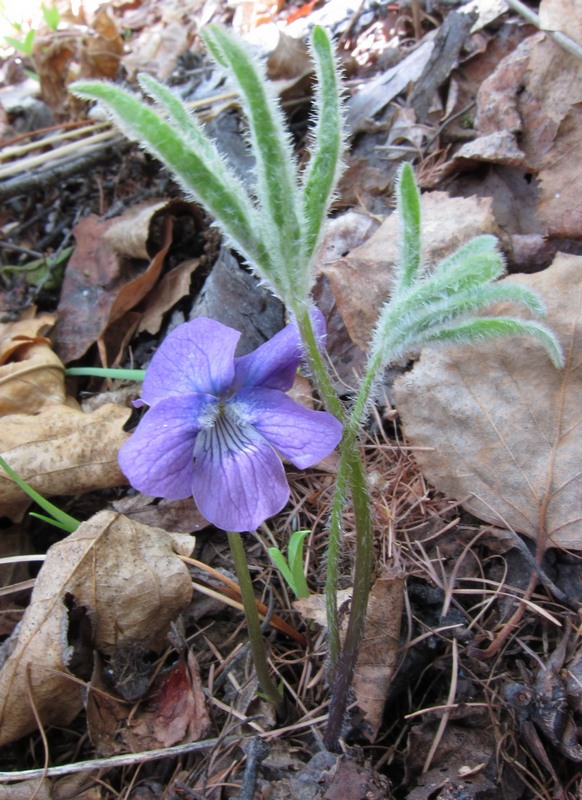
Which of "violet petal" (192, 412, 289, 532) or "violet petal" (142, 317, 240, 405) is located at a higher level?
"violet petal" (142, 317, 240, 405)

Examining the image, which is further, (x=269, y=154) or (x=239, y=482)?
(x=239, y=482)

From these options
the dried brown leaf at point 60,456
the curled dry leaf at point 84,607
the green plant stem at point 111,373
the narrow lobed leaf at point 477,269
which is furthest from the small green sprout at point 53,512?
the narrow lobed leaf at point 477,269

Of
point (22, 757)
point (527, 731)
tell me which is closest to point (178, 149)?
point (527, 731)

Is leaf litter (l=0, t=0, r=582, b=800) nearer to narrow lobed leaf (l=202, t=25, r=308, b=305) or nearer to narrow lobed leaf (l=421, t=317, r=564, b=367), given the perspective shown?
narrow lobed leaf (l=421, t=317, r=564, b=367)

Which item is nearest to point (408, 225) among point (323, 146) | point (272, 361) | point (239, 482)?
point (323, 146)

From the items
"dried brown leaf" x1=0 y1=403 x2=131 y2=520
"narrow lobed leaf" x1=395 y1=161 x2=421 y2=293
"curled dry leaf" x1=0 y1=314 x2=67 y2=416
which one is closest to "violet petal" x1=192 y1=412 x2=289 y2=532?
"narrow lobed leaf" x1=395 y1=161 x2=421 y2=293

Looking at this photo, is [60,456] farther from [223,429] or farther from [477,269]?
[477,269]

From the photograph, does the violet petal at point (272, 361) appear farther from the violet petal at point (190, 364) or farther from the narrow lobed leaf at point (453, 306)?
the narrow lobed leaf at point (453, 306)
